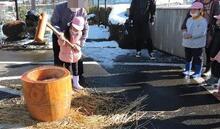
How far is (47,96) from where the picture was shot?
505 cm

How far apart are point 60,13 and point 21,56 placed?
391 cm

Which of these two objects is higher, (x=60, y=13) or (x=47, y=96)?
(x=60, y=13)

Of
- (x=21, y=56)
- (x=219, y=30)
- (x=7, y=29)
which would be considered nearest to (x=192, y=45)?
(x=219, y=30)

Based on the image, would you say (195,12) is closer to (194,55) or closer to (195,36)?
(195,36)

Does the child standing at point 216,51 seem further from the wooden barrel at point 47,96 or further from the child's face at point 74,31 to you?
the wooden barrel at point 47,96

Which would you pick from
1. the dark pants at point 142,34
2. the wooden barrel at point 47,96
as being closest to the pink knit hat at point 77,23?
the wooden barrel at point 47,96

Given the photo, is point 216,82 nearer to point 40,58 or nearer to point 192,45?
point 192,45

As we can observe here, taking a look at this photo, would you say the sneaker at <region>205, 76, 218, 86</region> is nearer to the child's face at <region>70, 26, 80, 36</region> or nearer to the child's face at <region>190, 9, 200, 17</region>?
the child's face at <region>190, 9, 200, 17</region>

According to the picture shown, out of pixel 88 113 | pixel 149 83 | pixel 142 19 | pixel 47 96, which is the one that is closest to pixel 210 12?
pixel 149 83

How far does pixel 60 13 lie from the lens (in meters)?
6.69

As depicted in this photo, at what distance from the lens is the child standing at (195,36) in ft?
23.8

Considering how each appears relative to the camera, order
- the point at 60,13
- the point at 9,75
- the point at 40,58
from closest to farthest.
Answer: the point at 60,13, the point at 9,75, the point at 40,58

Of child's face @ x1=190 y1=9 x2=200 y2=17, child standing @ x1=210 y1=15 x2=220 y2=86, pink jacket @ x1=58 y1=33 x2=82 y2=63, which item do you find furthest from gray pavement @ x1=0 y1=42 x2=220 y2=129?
child's face @ x1=190 y1=9 x2=200 y2=17

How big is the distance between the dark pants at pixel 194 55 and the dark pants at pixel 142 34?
2.30 metres
